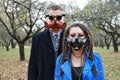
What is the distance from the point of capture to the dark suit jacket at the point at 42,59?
418 centimetres

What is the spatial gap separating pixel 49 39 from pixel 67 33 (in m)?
0.68

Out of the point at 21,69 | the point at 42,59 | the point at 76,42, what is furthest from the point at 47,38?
the point at 21,69

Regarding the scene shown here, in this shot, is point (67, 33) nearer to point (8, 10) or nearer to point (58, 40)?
point (58, 40)

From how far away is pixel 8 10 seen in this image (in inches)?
991

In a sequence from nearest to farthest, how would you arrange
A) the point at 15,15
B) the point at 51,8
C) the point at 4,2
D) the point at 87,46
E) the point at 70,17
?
the point at 87,46 < the point at 51,8 < the point at 4,2 < the point at 15,15 < the point at 70,17

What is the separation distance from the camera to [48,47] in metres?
4.21

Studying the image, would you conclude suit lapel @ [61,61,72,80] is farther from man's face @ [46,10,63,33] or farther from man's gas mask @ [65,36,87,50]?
man's face @ [46,10,63,33]

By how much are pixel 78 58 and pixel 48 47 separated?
79 centimetres

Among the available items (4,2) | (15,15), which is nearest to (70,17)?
(15,15)

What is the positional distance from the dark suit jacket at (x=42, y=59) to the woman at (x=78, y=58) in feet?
1.96

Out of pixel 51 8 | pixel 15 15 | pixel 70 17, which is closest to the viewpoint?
pixel 51 8

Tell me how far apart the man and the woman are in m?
0.52

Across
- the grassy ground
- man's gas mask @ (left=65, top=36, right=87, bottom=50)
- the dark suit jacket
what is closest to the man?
the dark suit jacket

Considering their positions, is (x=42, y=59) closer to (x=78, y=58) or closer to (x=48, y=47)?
(x=48, y=47)
